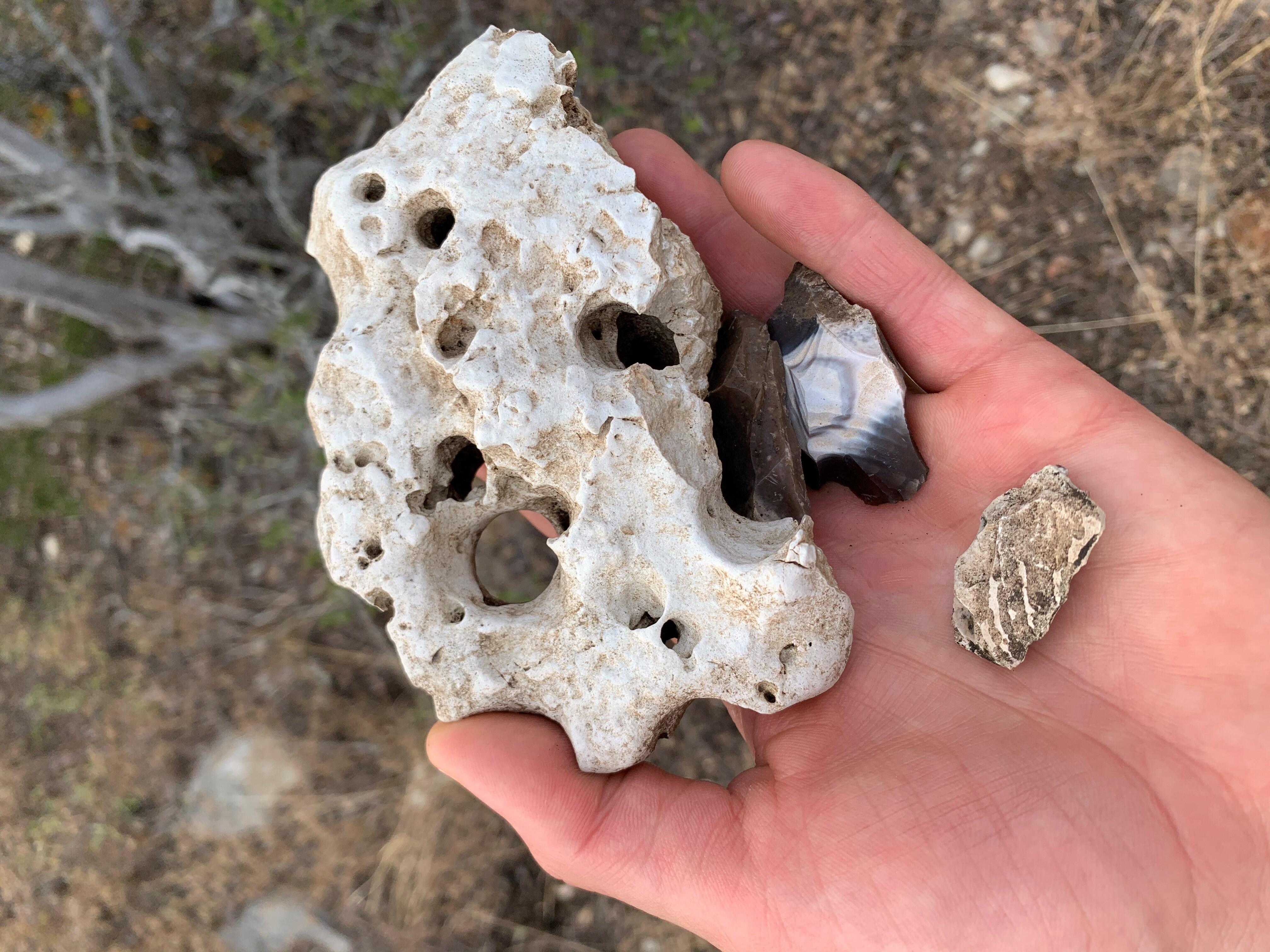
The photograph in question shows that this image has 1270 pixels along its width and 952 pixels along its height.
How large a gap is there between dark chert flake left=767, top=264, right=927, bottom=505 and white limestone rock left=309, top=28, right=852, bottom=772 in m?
0.33

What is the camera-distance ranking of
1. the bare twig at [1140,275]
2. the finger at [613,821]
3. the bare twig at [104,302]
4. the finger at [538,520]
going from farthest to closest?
1. the bare twig at [1140,275]
2. the bare twig at [104,302]
3. the finger at [538,520]
4. the finger at [613,821]

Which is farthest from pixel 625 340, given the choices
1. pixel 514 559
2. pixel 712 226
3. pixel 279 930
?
pixel 279 930

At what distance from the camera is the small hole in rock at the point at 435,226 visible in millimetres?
2340

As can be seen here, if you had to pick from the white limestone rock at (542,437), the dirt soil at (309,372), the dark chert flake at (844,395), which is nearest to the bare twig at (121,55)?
the dirt soil at (309,372)

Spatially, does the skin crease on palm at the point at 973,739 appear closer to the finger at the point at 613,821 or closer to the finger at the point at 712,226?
the finger at the point at 613,821

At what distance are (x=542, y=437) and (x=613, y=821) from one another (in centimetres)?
92

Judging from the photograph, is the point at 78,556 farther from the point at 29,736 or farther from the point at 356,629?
the point at 356,629

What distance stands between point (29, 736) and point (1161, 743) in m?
4.64

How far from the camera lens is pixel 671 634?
2223 mm

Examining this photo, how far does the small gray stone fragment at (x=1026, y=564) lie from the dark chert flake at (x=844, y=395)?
314 millimetres

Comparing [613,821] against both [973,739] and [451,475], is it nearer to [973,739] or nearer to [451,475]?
[973,739]

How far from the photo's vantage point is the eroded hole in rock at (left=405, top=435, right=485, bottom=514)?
2262mm

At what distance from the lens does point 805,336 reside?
2502mm

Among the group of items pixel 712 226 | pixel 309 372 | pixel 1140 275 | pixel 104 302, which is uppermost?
pixel 1140 275
